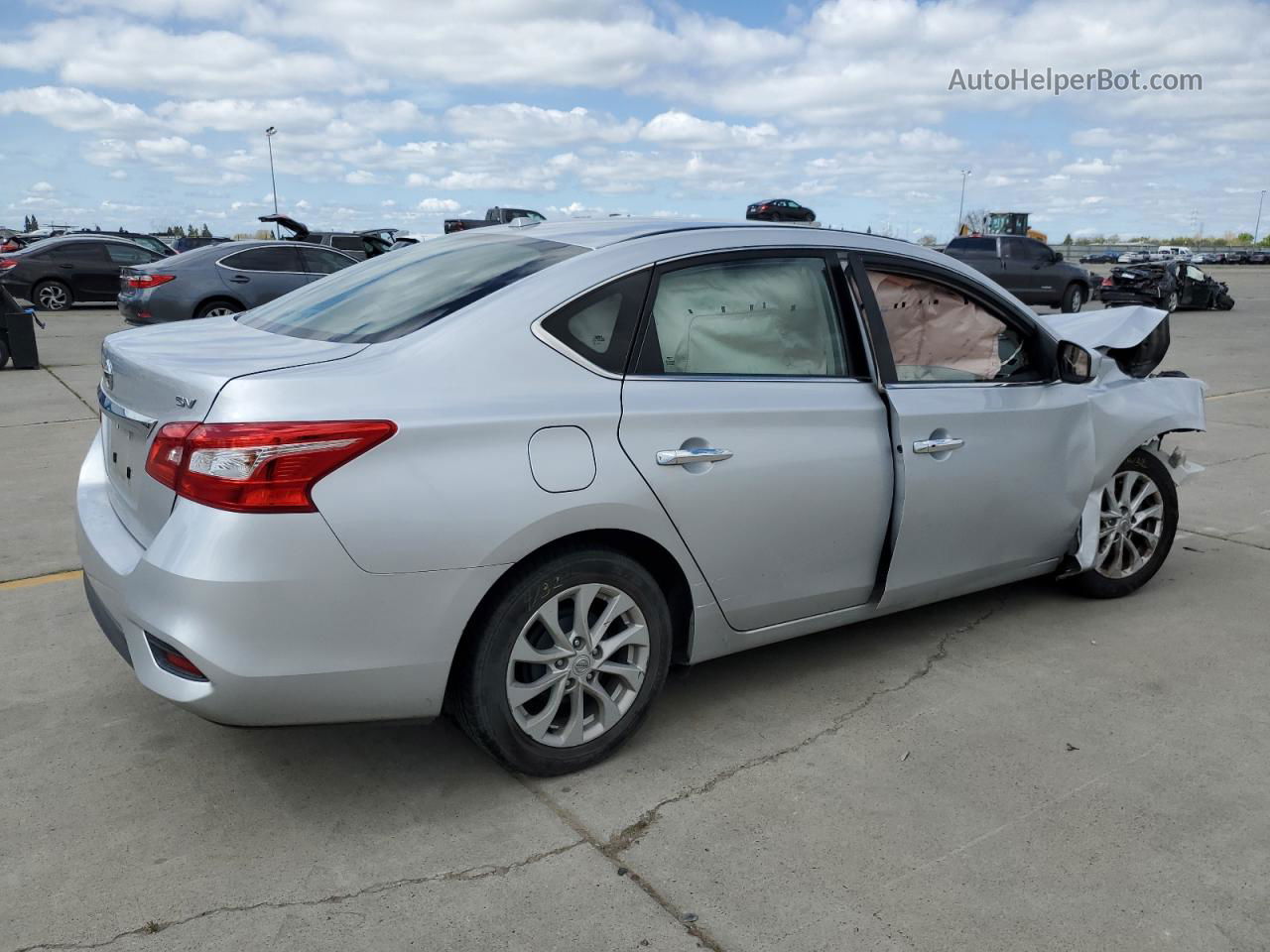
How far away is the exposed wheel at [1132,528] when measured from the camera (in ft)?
15.3

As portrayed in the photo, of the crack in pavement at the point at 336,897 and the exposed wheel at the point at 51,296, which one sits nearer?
the crack in pavement at the point at 336,897

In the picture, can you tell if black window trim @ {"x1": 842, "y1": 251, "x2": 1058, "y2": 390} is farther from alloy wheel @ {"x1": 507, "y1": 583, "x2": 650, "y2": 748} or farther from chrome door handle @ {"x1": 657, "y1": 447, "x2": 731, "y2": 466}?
alloy wheel @ {"x1": 507, "y1": 583, "x2": 650, "y2": 748}

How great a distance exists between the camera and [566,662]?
3078 mm

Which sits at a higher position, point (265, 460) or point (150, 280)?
point (150, 280)

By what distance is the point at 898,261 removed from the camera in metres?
3.88

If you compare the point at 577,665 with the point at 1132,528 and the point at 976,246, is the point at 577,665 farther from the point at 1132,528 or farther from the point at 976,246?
the point at 976,246

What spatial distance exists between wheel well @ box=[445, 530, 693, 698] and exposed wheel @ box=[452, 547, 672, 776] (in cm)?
2

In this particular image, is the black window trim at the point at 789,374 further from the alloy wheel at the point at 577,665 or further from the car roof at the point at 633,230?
the alloy wheel at the point at 577,665

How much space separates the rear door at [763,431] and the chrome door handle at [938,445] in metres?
0.13

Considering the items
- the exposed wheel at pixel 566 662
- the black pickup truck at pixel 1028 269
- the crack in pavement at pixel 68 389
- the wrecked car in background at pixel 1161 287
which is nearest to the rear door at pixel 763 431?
the exposed wheel at pixel 566 662

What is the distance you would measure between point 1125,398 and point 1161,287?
23.4 metres

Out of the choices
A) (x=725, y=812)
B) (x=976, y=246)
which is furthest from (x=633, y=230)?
(x=976, y=246)

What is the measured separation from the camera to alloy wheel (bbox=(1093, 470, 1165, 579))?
464 centimetres

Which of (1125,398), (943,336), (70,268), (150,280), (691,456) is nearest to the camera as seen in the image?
(691,456)
